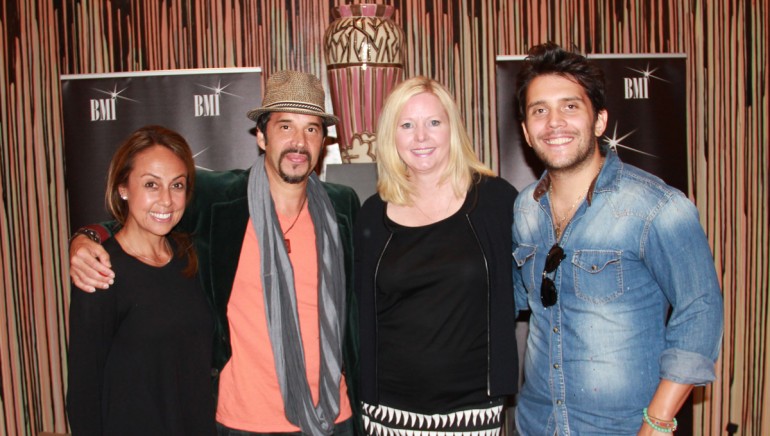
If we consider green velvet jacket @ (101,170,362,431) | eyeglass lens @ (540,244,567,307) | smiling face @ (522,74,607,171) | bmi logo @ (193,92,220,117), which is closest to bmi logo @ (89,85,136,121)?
bmi logo @ (193,92,220,117)

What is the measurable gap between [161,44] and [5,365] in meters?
2.03

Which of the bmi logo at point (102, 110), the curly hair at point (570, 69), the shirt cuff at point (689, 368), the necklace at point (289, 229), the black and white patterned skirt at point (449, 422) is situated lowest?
the black and white patterned skirt at point (449, 422)

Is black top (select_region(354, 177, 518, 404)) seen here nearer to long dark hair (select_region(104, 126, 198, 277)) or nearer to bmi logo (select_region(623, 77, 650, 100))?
long dark hair (select_region(104, 126, 198, 277))

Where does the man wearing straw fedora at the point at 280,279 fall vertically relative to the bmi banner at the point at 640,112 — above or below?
below

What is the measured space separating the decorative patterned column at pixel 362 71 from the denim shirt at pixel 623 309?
106 cm

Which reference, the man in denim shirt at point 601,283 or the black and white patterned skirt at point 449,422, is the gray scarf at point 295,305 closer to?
the black and white patterned skirt at point 449,422

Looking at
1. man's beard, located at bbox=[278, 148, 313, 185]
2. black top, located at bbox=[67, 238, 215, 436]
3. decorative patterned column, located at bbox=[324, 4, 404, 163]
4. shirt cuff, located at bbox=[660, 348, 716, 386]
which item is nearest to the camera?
shirt cuff, located at bbox=[660, 348, 716, 386]

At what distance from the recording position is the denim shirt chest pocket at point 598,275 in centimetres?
145

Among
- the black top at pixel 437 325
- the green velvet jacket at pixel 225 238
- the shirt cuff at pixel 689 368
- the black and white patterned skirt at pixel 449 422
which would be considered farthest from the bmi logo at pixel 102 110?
the shirt cuff at pixel 689 368

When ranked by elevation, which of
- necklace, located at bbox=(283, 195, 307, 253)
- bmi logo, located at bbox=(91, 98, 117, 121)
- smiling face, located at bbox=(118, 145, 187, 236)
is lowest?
necklace, located at bbox=(283, 195, 307, 253)

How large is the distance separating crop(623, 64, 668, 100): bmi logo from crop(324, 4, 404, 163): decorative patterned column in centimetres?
123

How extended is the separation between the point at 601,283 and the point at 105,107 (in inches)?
101

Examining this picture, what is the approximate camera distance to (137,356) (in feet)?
5.30

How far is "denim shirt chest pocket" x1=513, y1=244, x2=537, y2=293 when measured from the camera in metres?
1.65
